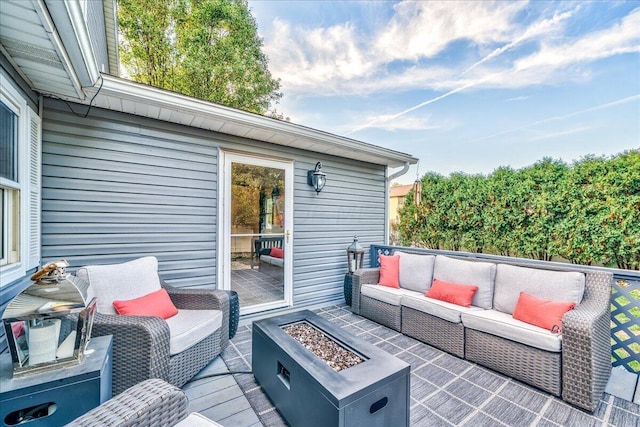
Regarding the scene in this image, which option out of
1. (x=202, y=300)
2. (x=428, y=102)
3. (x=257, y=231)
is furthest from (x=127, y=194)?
(x=428, y=102)

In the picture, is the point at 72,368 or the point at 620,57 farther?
the point at 620,57

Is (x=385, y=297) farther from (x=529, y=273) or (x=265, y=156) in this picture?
(x=265, y=156)

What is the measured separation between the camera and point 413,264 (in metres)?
3.83

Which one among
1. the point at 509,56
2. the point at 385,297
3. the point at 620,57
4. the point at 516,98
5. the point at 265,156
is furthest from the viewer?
the point at 516,98

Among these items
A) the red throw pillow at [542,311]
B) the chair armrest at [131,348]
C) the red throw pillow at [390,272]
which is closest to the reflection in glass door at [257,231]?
the red throw pillow at [390,272]

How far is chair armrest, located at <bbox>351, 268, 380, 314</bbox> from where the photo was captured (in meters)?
4.03

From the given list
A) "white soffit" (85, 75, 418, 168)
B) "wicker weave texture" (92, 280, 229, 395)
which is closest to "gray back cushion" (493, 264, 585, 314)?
"white soffit" (85, 75, 418, 168)

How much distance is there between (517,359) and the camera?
94.3 inches

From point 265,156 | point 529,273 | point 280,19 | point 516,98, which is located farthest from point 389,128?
point 529,273

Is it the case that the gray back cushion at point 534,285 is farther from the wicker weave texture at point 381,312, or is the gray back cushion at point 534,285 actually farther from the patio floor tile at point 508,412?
the wicker weave texture at point 381,312

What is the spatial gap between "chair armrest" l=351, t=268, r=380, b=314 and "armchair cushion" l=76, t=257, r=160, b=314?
2.60 meters

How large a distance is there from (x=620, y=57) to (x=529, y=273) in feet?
17.9

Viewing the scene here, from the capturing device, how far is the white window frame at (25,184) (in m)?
1.72

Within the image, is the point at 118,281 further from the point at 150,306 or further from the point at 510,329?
the point at 510,329
